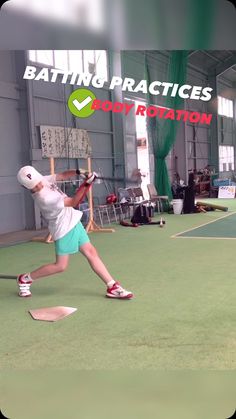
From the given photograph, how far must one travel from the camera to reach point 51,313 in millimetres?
3510

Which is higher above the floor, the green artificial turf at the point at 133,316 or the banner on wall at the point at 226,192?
the banner on wall at the point at 226,192

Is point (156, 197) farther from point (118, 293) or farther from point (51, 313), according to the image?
point (51, 313)

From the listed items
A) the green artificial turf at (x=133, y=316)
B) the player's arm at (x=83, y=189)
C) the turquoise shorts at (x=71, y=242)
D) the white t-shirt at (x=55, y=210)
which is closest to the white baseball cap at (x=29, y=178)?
the white t-shirt at (x=55, y=210)

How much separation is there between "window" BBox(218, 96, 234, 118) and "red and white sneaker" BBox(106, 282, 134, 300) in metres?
16.8

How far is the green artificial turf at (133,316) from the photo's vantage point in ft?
8.47

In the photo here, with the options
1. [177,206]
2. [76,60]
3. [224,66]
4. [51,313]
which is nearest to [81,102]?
[76,60]

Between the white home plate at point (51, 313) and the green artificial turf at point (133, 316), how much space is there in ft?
0.20

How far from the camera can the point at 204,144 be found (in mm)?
18594

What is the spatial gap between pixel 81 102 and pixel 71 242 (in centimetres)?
777

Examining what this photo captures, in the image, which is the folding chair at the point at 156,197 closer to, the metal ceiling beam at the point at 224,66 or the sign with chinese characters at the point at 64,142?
the sign with chinese characters at the point at 64,142

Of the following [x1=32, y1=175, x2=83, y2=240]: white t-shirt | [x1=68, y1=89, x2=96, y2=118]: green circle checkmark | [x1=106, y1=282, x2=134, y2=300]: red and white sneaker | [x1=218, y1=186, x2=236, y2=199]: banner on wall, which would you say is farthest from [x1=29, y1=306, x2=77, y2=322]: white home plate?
[x1=218, y1=186, x2=236, y2=199]: banner on wall

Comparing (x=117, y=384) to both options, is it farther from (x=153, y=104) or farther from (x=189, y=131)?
(x=189, y=131)

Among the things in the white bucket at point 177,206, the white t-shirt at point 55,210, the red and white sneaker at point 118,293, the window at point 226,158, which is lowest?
the red and white sneaker at point 118,293

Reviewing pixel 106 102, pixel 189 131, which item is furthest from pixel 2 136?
pixel 189 131
